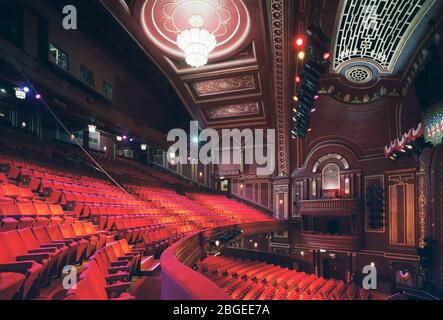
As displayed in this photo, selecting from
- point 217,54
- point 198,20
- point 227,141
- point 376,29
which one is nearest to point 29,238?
point 198,20

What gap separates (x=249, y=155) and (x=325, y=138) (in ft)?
7.98

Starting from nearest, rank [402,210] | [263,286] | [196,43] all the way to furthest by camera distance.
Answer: [263,286], [196,43], [402,210]

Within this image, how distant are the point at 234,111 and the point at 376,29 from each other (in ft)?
12.4

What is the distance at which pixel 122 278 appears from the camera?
147 centimetres

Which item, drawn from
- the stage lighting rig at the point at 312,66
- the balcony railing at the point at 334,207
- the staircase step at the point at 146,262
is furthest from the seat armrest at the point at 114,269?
the balcony railing at the point at 334,207

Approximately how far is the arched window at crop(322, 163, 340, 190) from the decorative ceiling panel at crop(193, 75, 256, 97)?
2.76m

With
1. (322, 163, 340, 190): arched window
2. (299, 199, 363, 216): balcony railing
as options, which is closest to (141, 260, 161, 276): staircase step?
(299, 199, 363, 216): balcony railing

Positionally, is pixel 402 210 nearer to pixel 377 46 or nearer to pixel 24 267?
pixel 377 46

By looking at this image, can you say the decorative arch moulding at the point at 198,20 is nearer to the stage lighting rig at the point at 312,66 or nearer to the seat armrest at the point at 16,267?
the stage lighting rig at the point at 312,66

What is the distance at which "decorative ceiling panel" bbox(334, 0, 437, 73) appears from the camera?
421cm

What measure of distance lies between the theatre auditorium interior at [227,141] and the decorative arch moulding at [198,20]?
3 cm

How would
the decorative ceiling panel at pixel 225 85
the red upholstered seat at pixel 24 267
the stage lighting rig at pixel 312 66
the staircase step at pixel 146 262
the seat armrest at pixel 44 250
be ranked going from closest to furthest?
the red upholstered seat at pixel 24 267 < the seat armrest at pixel 44 250 < the staircase step at pixel 146 262 < the stage lighting rig at pixel 312 66 < the decorative ceiling panel at pixel 225 85

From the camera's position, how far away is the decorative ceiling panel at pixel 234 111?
24.5 ft

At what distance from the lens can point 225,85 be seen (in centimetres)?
672
